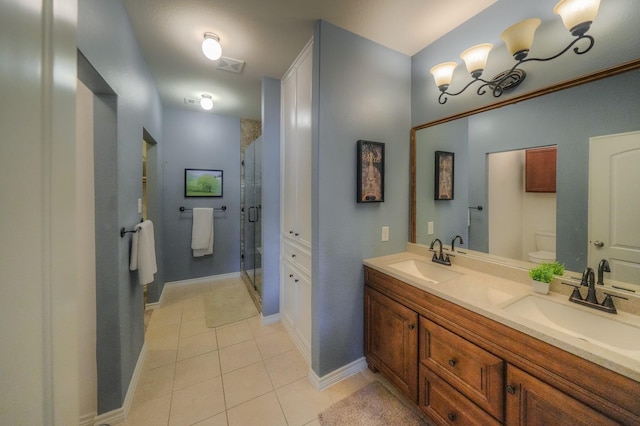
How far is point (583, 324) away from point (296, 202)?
1.91m

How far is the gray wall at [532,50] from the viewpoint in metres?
1.11

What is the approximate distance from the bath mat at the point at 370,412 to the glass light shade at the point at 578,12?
229cm

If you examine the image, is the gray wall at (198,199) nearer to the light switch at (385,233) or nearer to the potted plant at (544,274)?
the light switch at (385,233)

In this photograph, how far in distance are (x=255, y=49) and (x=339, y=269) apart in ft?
6.58

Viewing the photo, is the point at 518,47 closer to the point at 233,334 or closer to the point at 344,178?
the point at 344,178

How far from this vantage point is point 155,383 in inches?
69.1

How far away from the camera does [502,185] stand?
1568mm

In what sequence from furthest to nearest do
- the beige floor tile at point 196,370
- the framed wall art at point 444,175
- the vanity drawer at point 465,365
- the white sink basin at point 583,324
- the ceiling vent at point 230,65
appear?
1. the ceiling vent at point 230,65
2. the framed wall art at point 444,175
3. the beige floor tile at point 196,370
4. the vanity drawer at point 465,365
5. the white sink basin at point 583,324

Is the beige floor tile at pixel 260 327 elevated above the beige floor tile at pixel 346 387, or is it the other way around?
the beige floor tile at pixel 260 327

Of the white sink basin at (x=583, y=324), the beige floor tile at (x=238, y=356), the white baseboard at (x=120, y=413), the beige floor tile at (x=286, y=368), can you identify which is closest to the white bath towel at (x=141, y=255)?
the white baseboard at (x=120, y=413)

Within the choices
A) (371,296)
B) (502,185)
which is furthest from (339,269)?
(502,185)

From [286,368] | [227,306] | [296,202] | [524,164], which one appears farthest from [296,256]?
[524,164]

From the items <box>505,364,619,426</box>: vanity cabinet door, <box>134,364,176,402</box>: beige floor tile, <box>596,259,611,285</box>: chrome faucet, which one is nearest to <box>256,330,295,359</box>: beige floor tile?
<box>134,364,176,402</box>: beige floor tile

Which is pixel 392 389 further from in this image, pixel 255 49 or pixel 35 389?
pixel 255 49
